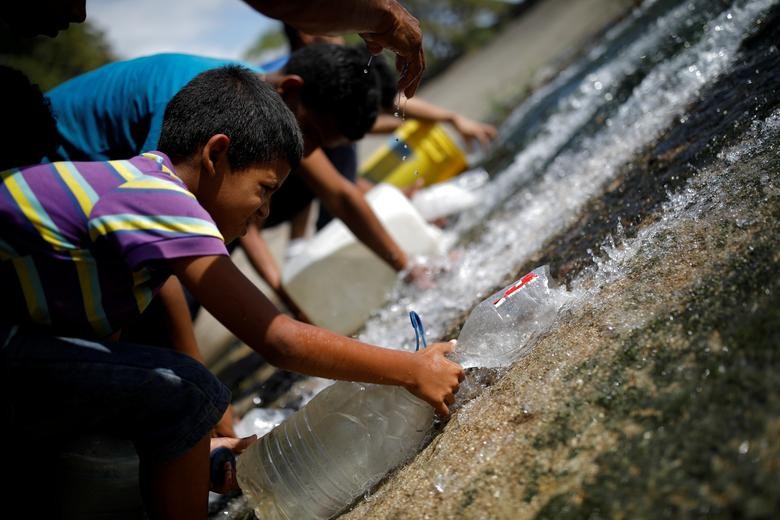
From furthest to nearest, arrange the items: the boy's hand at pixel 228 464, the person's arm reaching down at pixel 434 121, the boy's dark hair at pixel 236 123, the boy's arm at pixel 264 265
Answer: the person's arm reaching down at pixel 434 121
the boy's arm at pixel 264 265
the boy's hand at pixel 228 464
the boy's dark hair at pixel 236 123

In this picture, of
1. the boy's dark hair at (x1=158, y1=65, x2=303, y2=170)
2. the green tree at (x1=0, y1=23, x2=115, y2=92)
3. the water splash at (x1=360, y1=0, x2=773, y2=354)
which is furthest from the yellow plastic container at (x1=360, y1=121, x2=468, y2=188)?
the green tree at (x1=0, y1=23, x2=115, y2=92)

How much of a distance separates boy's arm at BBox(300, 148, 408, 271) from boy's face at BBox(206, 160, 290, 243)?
48.0 inches

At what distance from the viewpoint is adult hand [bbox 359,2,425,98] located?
2117 millimetres

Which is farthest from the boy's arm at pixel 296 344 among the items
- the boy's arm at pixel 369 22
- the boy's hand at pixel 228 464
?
the boy's arm at pixel 369 22

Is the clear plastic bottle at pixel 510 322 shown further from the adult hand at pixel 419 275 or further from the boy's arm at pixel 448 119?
the boy's arm at pixel 448 119

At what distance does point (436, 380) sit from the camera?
69.9 inches

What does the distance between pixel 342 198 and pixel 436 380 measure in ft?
4.99

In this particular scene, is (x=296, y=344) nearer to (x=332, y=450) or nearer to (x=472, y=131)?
(x=332, y=450)

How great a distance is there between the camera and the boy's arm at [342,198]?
3.13m

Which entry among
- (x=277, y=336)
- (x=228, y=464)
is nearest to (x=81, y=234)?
(x=277, y=336)

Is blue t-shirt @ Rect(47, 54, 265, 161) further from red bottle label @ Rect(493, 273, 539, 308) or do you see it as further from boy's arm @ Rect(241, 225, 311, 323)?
red bottle label @ Rect(493, 273, 539, 308)

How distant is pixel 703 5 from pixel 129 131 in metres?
3.37

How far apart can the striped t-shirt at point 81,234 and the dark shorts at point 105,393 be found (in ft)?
0.28

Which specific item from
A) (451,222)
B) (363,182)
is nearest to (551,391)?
(451,222)
